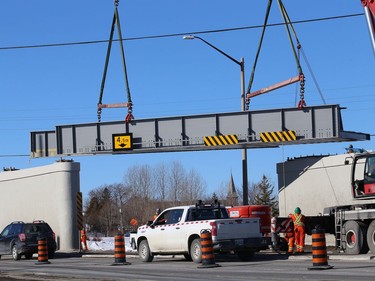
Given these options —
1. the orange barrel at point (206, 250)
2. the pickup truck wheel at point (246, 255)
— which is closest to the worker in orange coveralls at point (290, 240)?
the pickup truck wheel at point (246, 255)

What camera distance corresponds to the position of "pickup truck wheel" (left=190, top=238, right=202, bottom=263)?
2305 cm

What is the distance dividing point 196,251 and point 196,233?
54 cm

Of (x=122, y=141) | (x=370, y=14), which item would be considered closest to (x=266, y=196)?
(x=122, y=141)

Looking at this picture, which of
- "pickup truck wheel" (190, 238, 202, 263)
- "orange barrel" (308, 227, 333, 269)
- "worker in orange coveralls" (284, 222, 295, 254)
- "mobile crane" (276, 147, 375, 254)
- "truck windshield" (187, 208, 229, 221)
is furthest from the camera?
"worker in orange coveralls" (284, 222, 295, 254)

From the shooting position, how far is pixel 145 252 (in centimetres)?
2555

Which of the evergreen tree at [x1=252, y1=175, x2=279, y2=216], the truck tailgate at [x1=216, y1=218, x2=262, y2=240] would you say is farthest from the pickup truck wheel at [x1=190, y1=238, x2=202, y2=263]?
the evergreen tree at [x1=252, y1=175, x2=279, y2=216]

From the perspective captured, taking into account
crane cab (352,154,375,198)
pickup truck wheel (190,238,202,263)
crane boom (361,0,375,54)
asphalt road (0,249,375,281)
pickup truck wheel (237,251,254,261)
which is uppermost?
crane boom (361,0,375,54)

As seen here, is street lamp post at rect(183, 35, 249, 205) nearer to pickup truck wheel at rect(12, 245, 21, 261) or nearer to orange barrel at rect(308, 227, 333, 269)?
pickup truck wheel at rect(12, 245, 21, 261)

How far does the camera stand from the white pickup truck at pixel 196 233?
23103 millimetres

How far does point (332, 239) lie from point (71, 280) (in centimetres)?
1530

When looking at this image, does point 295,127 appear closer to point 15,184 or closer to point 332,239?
point 332,239

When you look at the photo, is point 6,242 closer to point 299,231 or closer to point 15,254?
point 15,254

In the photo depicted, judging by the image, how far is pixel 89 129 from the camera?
38188 mm

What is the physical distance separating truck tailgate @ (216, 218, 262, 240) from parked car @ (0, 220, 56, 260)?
→ 11089 mm
